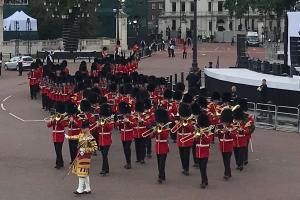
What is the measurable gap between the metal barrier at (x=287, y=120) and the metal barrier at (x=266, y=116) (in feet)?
0.55

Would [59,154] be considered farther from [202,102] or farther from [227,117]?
[227,117]

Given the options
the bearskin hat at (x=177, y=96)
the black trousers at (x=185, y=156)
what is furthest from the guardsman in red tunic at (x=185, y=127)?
the bearskin hat at (x=177, y=96)

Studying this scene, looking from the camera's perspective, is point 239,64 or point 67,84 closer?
point 67,84

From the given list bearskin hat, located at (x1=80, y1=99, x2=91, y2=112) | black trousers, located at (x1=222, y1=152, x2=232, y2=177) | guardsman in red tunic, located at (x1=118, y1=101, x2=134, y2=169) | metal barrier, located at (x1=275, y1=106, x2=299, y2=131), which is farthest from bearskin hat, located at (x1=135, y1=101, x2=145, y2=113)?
metal barrier, located at (x1=275, y1=106, x2=299, y2=131)

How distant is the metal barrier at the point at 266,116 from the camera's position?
72.7 feet

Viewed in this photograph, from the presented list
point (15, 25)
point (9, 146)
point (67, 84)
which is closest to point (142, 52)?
point (15, 25)

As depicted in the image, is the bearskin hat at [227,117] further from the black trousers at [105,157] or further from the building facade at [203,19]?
the building facade at [203,19]

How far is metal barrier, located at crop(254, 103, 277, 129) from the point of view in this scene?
22.2 meters

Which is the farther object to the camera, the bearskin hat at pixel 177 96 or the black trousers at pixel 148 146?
the bearskin hat at pixel 177 96

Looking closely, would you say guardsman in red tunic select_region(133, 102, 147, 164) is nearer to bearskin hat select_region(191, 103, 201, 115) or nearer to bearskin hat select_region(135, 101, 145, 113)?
bearskin hat select_region(135, 101, 145, 113)

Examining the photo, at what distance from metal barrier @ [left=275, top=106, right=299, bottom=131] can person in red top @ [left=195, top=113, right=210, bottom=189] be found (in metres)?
8.22

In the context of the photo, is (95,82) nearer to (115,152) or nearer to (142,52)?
(115,152)

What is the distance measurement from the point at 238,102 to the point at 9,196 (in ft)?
21.1

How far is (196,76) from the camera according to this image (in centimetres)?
2866
